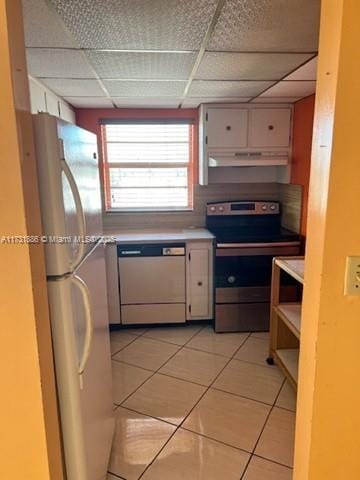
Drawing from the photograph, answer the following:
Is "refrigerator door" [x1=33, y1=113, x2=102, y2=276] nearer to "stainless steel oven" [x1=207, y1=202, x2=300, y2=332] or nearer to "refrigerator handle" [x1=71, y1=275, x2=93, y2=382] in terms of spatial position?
"refrigerator handle" [x1=71, y1=275, x2=93, y2=382]

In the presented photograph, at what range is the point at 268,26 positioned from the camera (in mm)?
1538

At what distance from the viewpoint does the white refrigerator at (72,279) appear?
1.10 m

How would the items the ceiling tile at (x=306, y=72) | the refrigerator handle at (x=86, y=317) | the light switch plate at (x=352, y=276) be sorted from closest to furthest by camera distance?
1. the light switch plate at (x=352, y=276)
2. the refrigerator handle at (x=86, y=317)
3. the ceiling tile at (x=306, y=72)

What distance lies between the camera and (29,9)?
1354 mm

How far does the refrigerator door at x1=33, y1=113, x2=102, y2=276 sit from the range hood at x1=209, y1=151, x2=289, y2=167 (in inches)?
81.8

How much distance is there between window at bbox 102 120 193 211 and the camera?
359cm

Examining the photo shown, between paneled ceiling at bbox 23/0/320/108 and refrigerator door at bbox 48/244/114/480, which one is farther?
paneled ceiling at bbox 23/0/320/108

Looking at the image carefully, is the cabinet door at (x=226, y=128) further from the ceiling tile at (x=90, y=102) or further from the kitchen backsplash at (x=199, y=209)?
the ceiling tile at (x=90, y=102)

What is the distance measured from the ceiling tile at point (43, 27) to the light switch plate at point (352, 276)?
1.45 m

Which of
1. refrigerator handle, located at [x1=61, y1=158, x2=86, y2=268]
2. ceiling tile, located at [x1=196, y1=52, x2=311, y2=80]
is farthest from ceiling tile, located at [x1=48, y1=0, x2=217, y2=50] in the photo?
refrigerator handle, located at [x1=61, y1=158, x2=86, y2=268]

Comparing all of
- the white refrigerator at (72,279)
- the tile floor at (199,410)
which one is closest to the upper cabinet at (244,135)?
the tile floor at (199,410)

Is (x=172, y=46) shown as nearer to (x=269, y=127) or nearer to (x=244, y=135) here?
(x=244, y=135)

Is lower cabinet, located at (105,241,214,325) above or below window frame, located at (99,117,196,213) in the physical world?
below

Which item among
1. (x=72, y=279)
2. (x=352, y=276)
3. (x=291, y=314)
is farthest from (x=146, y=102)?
(x=352, y=276)
